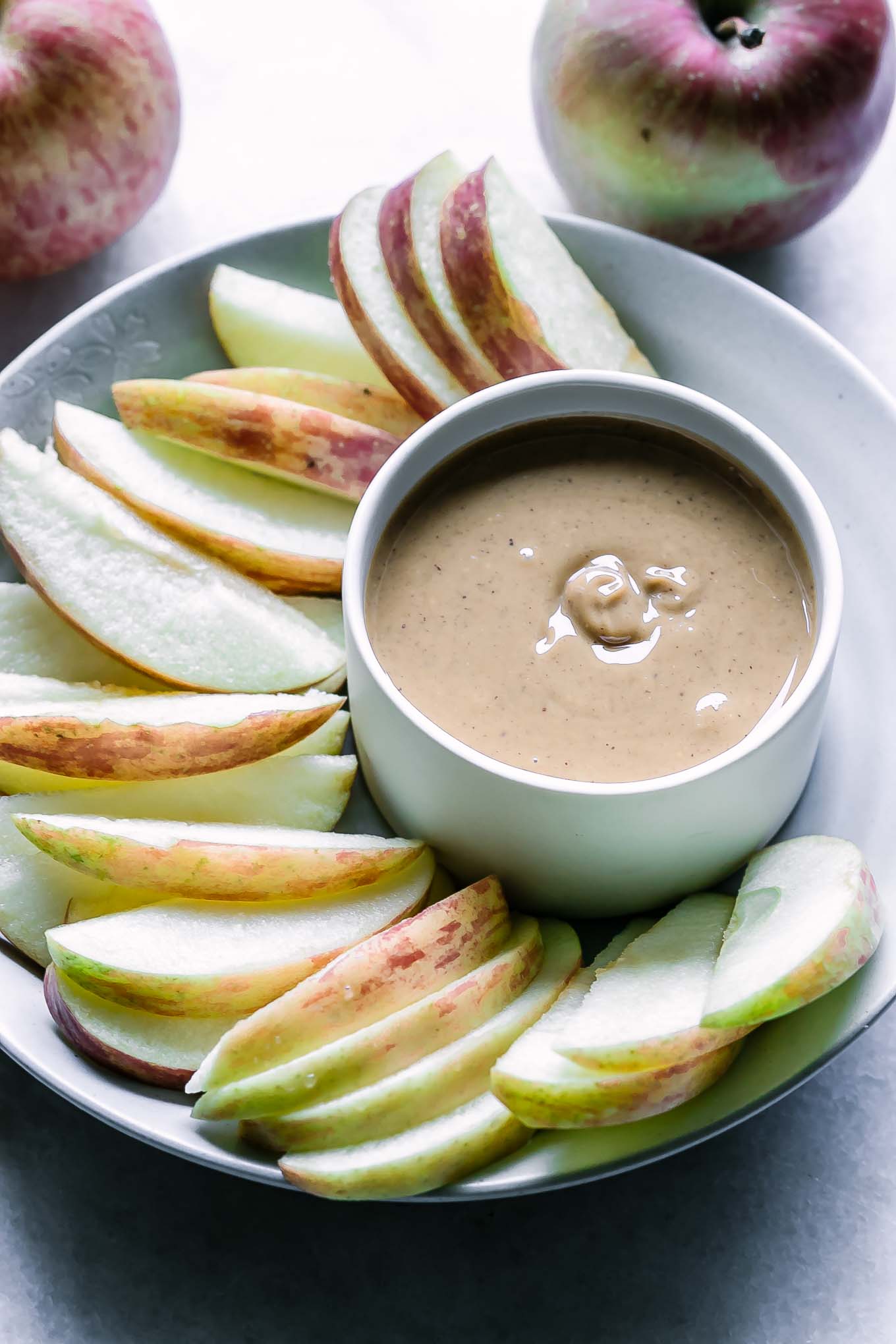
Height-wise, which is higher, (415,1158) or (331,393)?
(331,393)

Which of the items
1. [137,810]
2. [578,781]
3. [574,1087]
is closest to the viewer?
[574,1087]

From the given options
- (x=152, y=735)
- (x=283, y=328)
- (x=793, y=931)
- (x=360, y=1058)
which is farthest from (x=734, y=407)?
(x=360, y=1058)

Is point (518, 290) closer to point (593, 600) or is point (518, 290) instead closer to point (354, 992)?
point (593, 600)

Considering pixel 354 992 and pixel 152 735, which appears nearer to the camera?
pixel 354 992

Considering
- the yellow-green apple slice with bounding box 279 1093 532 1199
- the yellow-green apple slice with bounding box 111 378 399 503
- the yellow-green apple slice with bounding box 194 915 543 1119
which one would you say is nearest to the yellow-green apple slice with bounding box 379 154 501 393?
the yellow-green apple slice with bounding box 111 378 399 503

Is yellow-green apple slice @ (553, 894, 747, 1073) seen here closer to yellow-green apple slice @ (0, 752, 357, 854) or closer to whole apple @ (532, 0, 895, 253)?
yellow-green apple slice @ (0, 752, 357, 854)

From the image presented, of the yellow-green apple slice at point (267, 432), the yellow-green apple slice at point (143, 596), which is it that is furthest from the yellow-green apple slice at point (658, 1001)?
the yellow-green apple slice at point (267, 432)

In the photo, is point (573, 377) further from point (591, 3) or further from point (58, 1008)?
point (58, 1008)
